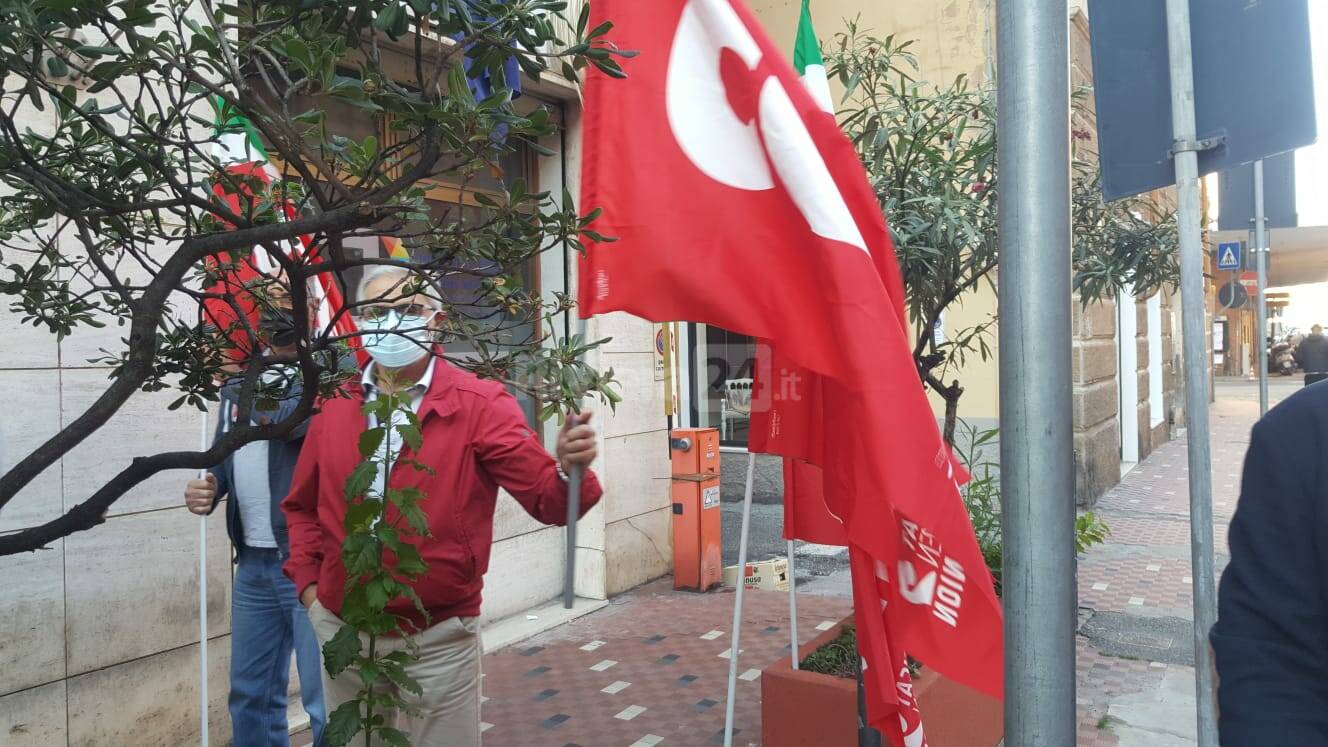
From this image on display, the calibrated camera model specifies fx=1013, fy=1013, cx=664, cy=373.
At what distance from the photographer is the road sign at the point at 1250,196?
244 inches

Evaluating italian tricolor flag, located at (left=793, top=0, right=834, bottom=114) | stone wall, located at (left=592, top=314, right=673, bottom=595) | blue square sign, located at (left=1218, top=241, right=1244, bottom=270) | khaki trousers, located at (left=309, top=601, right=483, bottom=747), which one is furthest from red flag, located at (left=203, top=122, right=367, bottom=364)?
blue square sign, located at (left=1218, top=241, right=1244, bottom=270)

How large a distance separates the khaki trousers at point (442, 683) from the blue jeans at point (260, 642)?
96 cm

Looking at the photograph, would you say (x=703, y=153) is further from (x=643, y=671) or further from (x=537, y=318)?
(x=643, y=671)

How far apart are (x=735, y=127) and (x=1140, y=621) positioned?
5.81m

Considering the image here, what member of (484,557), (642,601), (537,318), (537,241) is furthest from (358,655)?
(642,601)

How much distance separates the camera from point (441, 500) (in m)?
3.05

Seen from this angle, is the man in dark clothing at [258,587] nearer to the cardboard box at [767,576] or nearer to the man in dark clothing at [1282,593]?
the man in dark clothing at [1282,593]

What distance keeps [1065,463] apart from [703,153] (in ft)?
3.88

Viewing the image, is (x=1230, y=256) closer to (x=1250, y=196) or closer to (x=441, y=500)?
(x=1250, y=196)

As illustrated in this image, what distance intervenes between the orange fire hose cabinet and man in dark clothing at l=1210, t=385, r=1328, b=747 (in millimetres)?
6399

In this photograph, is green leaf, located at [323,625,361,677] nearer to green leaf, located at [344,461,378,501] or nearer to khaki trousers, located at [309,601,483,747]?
green leaf, located at [344,461,378,501]

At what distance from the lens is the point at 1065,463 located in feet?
6.56

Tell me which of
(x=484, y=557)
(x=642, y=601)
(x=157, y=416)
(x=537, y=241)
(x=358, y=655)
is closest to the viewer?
(x=537, y=241)

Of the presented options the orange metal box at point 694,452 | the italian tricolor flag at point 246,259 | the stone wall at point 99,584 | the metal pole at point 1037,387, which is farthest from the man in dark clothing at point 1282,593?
the orange metal box at point 694,452
